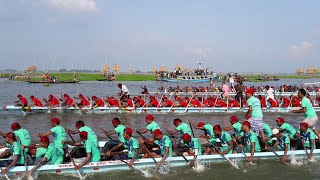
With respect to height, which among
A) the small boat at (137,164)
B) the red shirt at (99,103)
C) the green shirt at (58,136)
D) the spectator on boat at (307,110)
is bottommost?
the small boat at (137,164)

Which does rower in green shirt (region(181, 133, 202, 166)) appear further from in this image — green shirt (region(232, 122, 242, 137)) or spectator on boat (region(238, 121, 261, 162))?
spectator on boat (region(238, 121, 261, 162))

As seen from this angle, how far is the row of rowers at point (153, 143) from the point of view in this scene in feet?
31.9

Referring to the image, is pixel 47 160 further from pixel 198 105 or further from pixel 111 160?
pixel 198 105

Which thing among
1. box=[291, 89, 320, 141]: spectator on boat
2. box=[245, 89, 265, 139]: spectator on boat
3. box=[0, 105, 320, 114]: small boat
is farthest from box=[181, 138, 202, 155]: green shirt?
box=[0, 105, 320, 114]: small boat

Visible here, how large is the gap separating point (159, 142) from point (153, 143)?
703 millimetres

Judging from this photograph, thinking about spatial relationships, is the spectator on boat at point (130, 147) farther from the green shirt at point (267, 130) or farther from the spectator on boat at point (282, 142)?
the spectator on boat at point (282, 142)

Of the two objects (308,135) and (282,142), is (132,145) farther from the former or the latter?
(308,135)

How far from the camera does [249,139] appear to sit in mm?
11422

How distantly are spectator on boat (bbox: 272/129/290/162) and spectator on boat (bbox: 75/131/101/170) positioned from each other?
19.3 ft

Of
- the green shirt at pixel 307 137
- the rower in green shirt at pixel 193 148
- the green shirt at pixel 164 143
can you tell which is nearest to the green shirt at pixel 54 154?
the green shirt at pixel 164 143

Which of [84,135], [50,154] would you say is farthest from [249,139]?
[50,154]

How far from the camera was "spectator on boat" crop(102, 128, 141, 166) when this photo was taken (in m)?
10.2

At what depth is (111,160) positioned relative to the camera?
10.5m

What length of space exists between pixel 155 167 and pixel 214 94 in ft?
80.1
